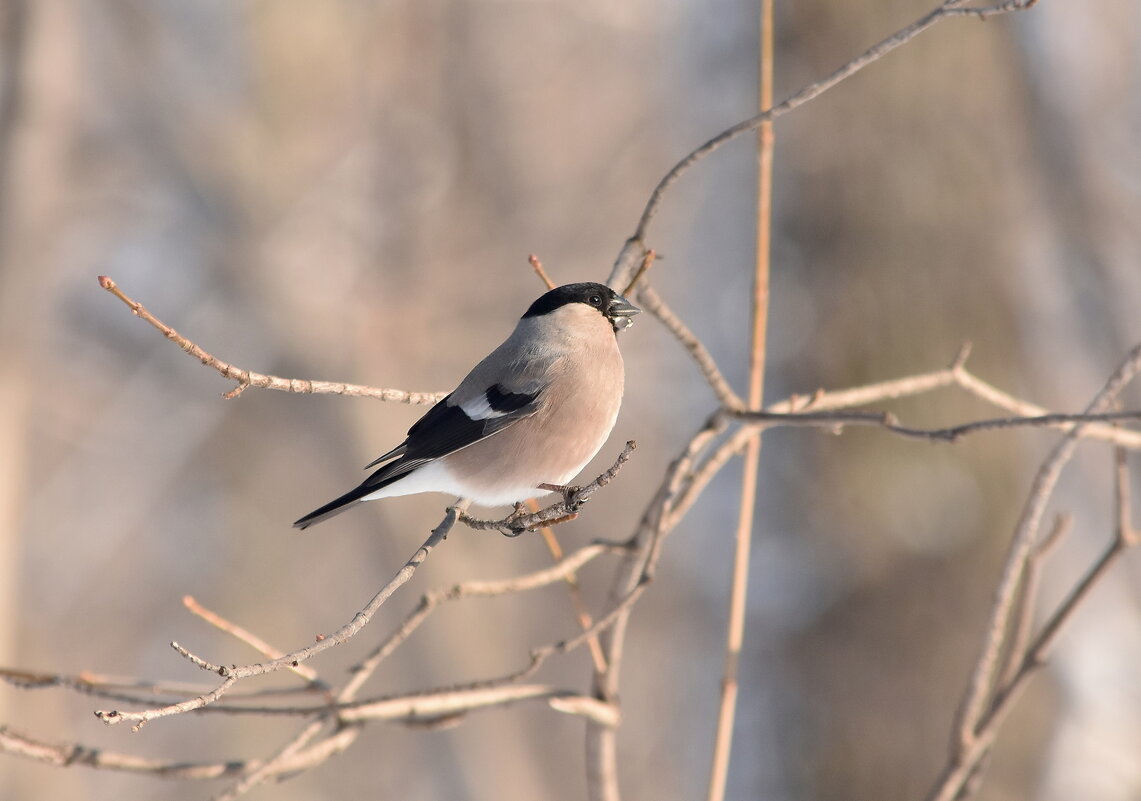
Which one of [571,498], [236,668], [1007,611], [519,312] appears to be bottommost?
[236,668]

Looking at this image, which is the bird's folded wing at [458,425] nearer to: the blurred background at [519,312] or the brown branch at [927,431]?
the brown branch at [927,431]

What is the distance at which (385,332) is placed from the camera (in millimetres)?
7852

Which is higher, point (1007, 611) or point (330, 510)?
point (330, 510)

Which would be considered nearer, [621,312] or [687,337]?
[687,337]

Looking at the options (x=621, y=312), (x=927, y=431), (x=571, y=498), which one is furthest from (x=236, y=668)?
(x=621, y=312)

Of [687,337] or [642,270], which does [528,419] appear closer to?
[687,337]

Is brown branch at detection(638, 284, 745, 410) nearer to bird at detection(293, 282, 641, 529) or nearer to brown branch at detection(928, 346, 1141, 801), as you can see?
bird at detection(293, 282, 641, 529)

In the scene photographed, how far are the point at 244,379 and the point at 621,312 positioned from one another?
1.08 metres

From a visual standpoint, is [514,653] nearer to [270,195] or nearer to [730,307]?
[730,307]

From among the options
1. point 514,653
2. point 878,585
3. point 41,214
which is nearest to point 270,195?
point 41,214

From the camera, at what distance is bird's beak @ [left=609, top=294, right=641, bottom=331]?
221 centimetres

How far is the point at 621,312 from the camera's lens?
226cm

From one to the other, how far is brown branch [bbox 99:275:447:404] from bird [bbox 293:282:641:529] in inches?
23.7

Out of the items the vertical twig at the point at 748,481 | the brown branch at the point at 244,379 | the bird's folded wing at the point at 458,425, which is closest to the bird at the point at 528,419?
the bird's folded wing at the point at 458,425
